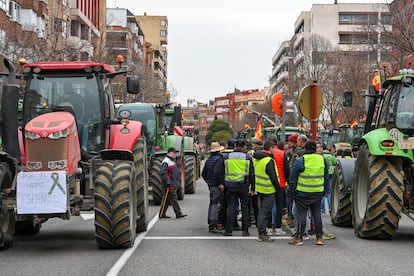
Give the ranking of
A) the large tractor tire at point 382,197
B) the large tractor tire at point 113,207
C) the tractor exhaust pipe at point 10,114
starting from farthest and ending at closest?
the large tractor tire at point 382,197 < the tractor exhaust pipe at point 10,114 < the large tractor tire at point 113,207

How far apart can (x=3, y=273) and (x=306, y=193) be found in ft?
17.3

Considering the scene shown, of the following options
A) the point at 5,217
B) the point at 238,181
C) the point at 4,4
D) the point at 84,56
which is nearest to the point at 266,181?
the point at 238,181

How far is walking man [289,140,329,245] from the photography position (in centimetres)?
1327

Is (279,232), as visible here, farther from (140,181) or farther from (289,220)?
(140,181)

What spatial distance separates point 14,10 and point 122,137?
31895 mm

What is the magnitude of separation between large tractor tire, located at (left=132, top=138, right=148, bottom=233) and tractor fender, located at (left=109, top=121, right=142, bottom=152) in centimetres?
18

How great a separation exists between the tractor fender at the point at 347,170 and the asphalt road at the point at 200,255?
831 mm

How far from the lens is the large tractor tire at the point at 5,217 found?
11.9m

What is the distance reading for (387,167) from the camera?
13.0 m

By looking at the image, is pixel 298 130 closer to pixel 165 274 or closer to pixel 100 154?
pixel 100 154

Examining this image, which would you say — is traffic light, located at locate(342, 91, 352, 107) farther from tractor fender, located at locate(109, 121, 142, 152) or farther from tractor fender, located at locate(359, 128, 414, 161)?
tractor fender, located at locate(109, 121, 142, 152)

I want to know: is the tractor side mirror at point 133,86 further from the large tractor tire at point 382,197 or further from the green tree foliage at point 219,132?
the green tree foliage at point 219,132

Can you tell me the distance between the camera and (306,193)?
13281mm

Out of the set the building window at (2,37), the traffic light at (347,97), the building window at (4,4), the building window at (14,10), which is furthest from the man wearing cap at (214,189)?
the building window at (14,10)
